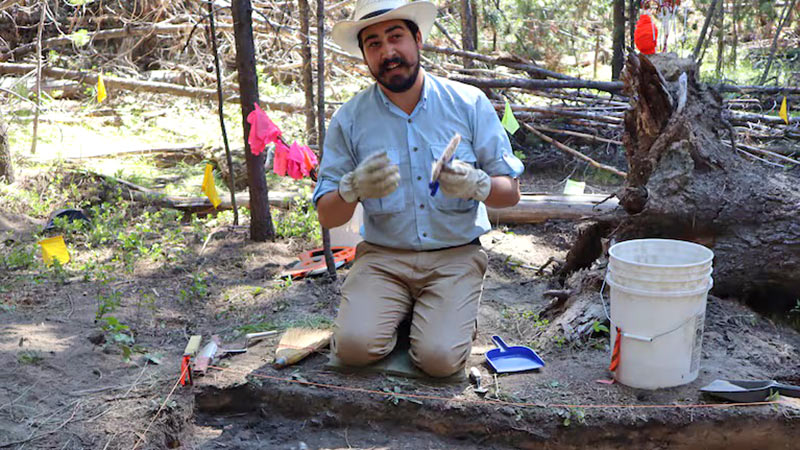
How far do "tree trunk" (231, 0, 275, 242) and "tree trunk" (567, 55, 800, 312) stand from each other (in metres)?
2.39

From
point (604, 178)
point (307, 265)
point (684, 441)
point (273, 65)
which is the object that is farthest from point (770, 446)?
point (273, 65)

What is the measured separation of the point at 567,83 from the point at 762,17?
403 cm

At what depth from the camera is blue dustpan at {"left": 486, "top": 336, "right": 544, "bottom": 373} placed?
9.45 ft

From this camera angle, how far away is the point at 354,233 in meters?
4.73

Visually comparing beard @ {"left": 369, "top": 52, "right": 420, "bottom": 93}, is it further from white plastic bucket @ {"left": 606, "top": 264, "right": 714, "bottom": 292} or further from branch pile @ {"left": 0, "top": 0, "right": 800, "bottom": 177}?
branch pile @ {"left": 0, "top": 0, "right": 800, "bottom": 177}

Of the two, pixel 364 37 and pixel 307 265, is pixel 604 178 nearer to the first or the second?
pixel 307 265

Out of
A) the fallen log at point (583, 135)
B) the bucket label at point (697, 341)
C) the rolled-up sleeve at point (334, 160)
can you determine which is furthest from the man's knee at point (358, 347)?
the fallen log at point (583, 135)

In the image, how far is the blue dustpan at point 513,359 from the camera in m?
2.88

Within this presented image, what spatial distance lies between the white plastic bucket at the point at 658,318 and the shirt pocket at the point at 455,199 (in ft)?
2.11

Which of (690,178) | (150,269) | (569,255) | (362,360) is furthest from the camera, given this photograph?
(150,269)

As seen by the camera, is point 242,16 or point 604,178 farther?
point 604,178

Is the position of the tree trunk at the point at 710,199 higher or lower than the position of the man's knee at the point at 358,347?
higher

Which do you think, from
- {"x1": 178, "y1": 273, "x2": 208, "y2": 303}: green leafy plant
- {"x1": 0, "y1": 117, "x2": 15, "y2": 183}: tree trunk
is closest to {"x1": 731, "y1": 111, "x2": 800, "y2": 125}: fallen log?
{"x1": 178, "y1": 273, "x2": 208, "y2": 303}: green leafy plant

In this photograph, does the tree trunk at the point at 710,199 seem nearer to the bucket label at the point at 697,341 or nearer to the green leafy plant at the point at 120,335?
the bucket label at the point at 697,341
